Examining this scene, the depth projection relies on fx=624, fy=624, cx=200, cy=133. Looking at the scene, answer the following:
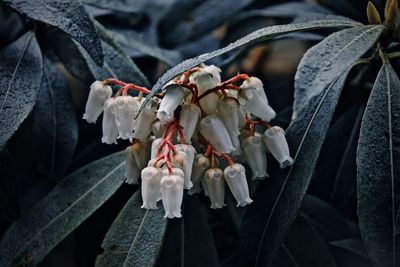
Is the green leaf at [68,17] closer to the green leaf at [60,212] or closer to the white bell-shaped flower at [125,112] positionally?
the white bell-shaped flower at [125,112]

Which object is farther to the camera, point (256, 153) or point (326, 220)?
point (326, 220)

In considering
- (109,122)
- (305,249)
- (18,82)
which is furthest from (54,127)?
(305,249)

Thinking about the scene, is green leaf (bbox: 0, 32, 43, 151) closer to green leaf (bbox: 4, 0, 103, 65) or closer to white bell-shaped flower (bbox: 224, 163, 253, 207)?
green leaf (bbox: 4, 0, 103, 65)

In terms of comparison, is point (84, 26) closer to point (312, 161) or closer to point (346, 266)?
point (312, 161)

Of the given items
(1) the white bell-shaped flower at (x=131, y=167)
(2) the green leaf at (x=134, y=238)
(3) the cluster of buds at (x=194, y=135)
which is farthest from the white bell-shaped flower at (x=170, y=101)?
(2) the green leaf at (x=134, y=238)

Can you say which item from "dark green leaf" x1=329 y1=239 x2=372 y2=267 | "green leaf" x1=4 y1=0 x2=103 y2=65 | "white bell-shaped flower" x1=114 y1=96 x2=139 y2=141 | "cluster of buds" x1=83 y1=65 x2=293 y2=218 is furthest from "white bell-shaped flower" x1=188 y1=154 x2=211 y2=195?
"dark green leaf" x1=329 y1=239 x2=372 y2=267

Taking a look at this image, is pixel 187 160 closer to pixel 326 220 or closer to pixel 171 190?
pixel 171 190
